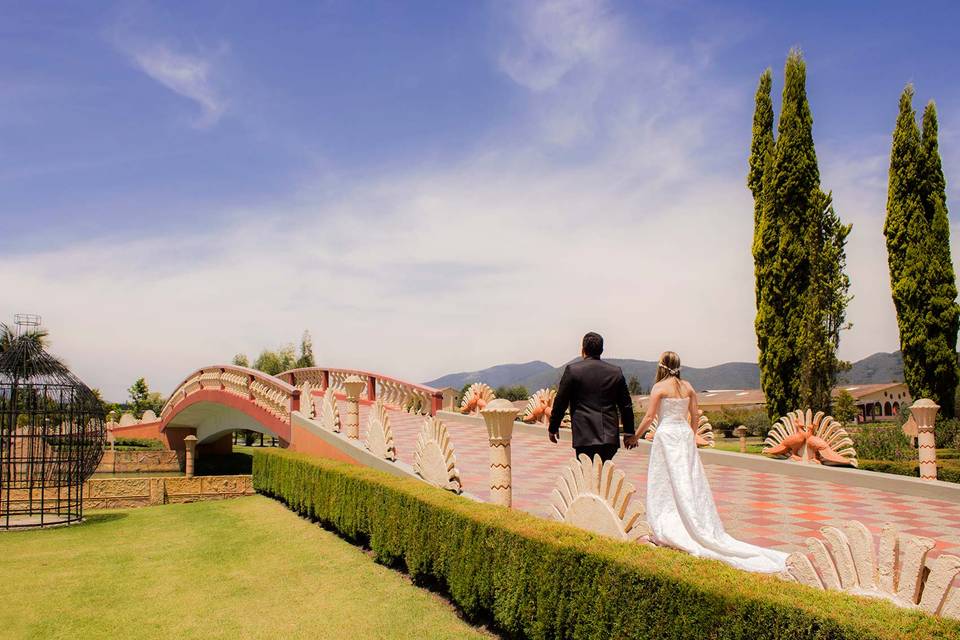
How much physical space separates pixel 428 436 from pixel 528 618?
3.93m

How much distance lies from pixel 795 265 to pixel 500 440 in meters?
18.7

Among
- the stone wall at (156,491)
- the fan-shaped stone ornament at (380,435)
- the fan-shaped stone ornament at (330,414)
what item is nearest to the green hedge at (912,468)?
the fan-shaped stone ornament at (380,435)

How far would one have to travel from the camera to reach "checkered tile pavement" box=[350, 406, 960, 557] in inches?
306

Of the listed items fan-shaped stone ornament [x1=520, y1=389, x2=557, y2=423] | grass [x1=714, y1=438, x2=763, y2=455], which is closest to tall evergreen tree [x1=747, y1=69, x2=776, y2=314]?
grass [x1=714, y1=438, x2=763, y2=455]

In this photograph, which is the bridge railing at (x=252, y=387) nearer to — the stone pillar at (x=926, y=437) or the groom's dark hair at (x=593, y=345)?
the groom's dark hair at (x=593, y=345)

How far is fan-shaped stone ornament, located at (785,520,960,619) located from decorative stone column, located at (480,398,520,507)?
3048mm

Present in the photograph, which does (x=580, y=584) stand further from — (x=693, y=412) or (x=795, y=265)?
(x=795, y=265)

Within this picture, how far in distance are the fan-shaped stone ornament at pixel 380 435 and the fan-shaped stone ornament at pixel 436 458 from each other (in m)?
1.64

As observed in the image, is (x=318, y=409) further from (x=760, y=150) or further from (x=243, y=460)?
(x=243, y=460)

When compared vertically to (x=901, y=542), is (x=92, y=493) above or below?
below

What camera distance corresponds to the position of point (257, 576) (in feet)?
30.4

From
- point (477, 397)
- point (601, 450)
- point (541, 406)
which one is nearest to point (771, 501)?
point (601, 450)

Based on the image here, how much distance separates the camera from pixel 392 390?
923 inches

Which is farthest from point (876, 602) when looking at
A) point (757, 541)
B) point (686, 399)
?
point (757, 541)
